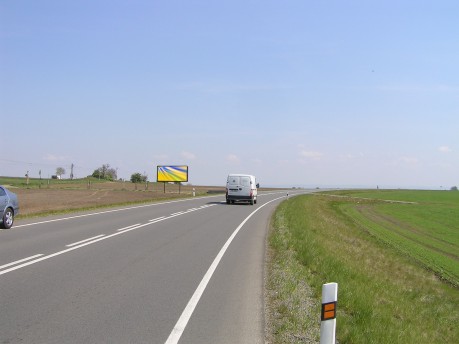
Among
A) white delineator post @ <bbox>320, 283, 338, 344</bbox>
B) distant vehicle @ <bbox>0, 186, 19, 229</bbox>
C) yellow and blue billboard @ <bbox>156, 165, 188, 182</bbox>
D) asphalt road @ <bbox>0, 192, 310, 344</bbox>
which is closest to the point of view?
white delineator post @ <bbox>320, 283, 338, 344</bbox>

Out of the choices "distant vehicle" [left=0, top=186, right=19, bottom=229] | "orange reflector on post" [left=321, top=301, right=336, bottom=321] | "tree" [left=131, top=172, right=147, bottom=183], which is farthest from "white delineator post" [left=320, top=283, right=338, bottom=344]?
"tree" [left=131, top=172, right=147, bottom=183]

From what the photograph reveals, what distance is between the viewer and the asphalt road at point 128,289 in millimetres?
5457

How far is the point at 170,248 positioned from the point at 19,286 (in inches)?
205

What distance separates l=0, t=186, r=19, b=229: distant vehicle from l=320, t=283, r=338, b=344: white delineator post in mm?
13611

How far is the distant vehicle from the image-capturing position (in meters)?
15.6

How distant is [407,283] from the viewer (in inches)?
551

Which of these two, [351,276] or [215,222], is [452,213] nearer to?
[215,222]

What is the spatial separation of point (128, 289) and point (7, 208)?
10.3 meters

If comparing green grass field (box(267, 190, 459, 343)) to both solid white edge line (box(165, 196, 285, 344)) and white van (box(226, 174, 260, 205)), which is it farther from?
white van (box(226, 174, 260, 205))

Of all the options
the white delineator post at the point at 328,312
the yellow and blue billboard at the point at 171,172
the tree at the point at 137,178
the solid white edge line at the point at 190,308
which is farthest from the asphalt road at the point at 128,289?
the tree at the point at 137,178

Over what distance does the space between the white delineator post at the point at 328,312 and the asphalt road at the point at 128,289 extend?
950 millimetres

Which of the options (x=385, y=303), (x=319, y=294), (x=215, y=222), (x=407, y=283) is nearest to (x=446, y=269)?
(x=407, y=283)

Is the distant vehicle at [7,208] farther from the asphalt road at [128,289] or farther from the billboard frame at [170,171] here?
the billboard frame at [170,171]

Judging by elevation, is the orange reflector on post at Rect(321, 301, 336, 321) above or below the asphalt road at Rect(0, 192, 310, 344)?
above
